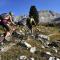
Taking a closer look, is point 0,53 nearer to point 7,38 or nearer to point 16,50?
point 16,50

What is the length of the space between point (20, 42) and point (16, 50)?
5.74 ft

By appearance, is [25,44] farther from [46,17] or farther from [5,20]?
[46,17]

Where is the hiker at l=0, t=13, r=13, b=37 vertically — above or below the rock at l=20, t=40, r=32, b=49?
above

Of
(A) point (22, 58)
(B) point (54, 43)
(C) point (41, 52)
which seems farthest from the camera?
(B) point (54, 43)

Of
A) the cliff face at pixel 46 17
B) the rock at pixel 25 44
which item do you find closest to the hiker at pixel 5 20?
the rock at pixel 25 44

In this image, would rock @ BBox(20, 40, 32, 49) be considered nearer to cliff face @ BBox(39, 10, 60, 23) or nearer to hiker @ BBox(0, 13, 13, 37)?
hiker @ BBox(0, 13, 13, 37)

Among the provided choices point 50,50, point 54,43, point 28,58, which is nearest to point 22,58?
point 28,58

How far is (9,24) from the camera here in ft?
61.0

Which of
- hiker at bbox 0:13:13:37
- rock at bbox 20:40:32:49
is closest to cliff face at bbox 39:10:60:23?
rock at bbox 20:40:32:49

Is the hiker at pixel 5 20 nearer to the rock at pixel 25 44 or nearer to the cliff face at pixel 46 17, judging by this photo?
the rock at pixel 25 44

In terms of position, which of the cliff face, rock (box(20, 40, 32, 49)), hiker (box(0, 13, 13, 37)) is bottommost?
the cliff face

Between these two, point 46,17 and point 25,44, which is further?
point 46,17

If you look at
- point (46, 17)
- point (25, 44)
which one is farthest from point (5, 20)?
point (46, 17)

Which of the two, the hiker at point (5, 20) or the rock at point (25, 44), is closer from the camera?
the hiker at point (5, 20)
